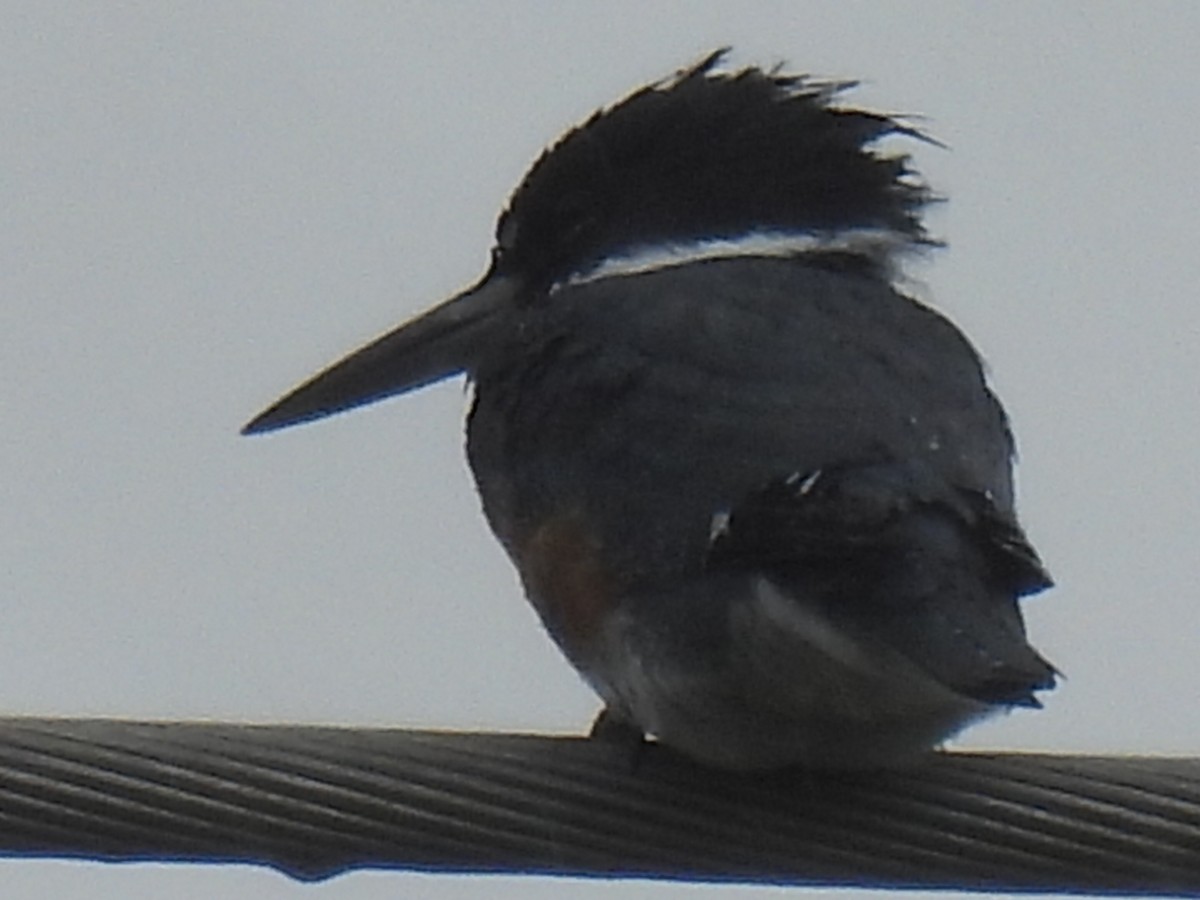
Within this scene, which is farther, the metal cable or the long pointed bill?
the long pointed bill

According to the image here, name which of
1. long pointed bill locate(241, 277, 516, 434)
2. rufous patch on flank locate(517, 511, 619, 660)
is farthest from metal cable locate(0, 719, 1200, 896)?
long pointed bill locate(241, 277, 516, 434)

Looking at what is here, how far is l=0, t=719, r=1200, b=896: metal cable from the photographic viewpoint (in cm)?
303

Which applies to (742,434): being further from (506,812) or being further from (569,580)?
(506,812)

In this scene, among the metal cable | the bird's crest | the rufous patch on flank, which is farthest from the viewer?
the bird's crest

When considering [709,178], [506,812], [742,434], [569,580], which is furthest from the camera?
[709,178]

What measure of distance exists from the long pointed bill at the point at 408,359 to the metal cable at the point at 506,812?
64.5 inches

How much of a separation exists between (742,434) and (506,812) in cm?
77

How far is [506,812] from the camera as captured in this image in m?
3.16

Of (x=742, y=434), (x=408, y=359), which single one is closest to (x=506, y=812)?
(x=742, y=434)

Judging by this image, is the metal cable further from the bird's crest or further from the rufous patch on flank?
the bird's crest

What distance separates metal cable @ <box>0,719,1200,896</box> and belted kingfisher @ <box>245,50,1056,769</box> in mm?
156

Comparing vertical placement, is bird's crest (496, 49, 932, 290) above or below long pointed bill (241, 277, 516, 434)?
above

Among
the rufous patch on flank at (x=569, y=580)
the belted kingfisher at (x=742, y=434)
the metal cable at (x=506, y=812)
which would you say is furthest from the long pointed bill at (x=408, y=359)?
the metal cable at (x=506, y=812)

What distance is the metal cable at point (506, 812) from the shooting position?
303 cm
